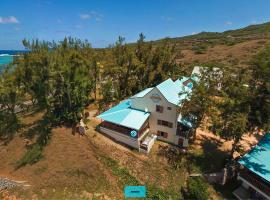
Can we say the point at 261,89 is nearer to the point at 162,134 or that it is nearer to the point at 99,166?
the point at 162,134

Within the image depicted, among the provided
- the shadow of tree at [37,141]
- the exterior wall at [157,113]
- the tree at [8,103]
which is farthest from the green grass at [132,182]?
the tree at [8,103]

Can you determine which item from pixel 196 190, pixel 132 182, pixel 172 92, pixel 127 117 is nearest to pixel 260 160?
pixel 196 190

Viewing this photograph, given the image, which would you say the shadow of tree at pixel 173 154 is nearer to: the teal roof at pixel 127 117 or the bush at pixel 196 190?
the bush at pixel 196 190

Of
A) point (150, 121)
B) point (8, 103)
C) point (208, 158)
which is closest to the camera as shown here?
point (208, 158)

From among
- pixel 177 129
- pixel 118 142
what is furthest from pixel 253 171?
pixel 118 142

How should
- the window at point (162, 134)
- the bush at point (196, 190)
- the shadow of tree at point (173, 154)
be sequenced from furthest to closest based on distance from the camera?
the window at point (162, 134) < the shadow of tree at point (173, 154) < the bush at point (196, 190)

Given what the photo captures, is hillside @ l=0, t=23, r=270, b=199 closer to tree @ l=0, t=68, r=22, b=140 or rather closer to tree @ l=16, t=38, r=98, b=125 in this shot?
tree @ l=16, t=38, r=98, b=125

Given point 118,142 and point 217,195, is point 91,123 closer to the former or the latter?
point 118,142

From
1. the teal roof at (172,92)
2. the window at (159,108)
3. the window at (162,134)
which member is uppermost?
the teal roof at (172,92)
